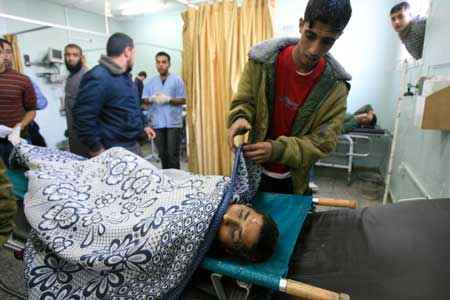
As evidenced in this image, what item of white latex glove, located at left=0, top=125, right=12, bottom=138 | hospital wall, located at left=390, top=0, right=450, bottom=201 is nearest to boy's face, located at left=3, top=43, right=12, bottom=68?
white latex glove, located at left=0, top=125, right=12, bottom=138

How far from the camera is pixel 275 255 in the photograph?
0.93m

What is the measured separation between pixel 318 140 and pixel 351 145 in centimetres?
223

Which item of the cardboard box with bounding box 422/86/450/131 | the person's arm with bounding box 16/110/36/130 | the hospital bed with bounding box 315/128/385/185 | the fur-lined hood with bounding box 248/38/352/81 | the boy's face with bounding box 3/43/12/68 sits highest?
the boy's face with bounding box 3/43/12/68

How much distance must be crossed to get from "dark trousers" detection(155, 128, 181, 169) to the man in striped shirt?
1.31 m

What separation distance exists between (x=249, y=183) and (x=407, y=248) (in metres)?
0.63

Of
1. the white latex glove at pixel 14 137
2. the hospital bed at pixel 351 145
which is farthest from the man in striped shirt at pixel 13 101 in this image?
the hospital bed at pixel 351 145

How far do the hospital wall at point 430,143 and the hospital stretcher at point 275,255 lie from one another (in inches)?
26.5

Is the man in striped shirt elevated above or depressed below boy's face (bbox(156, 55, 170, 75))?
below

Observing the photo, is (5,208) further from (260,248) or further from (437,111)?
(437,111)

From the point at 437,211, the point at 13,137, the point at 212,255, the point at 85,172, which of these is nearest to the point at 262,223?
the point at 212,255

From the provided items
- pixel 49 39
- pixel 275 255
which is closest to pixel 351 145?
pixel 275 255

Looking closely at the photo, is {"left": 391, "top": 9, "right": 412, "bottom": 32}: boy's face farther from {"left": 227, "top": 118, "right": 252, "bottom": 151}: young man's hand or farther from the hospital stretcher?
{"left": 227, "top": 118, "right": 252, "bottom": 151}: young man's hand

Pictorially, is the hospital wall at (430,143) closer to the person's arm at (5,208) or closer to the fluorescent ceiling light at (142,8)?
the person's arm at (5,208)

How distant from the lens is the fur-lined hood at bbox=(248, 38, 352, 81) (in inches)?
47.6
